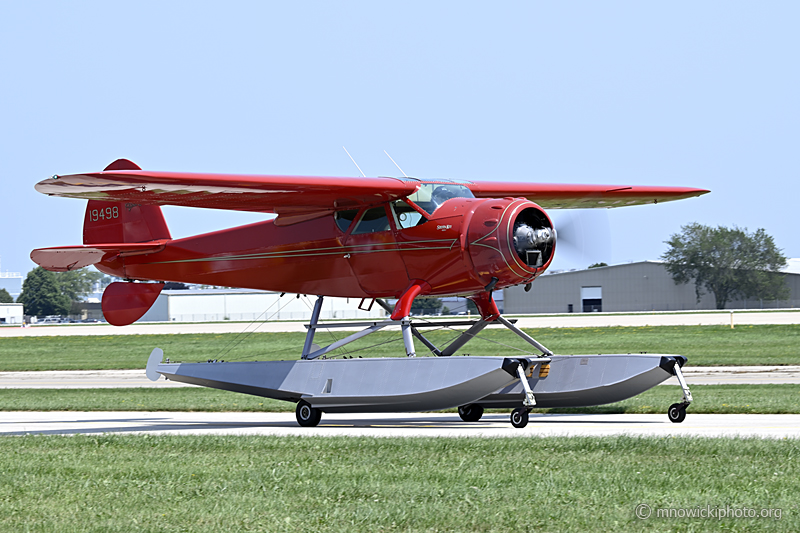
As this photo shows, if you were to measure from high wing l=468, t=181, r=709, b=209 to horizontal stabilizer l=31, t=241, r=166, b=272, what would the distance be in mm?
6218

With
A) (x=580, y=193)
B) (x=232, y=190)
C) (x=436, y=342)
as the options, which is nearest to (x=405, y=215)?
(x=232, y=190)

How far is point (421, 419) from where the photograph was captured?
49.0 feet

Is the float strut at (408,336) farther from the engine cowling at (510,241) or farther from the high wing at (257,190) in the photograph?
the high wing at (257,190)

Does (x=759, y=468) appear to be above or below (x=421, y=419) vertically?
above

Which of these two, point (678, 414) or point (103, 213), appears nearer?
point (678, 414)

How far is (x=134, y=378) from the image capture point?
89.5 ft

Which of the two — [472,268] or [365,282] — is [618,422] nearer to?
[472,268]

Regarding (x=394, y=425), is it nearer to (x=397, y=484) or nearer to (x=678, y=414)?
(x=678, y=414)

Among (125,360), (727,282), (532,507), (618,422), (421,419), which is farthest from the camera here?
(727,282)

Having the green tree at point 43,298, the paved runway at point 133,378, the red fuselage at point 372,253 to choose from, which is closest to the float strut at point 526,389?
the red fuselage at point 372,253

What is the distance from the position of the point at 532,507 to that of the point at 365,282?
8.07 meters

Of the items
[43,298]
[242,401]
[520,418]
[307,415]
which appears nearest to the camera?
[520,418]

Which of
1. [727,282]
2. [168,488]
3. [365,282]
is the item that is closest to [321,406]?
[365,282]

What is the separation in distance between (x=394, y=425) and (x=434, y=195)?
3592 mm
